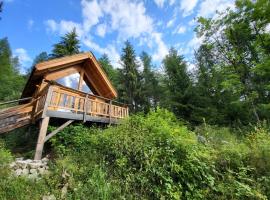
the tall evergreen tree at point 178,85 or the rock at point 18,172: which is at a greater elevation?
the tall evergreen tree at point 178,85

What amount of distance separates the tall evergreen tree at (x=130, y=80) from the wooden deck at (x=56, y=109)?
1329 centimetres

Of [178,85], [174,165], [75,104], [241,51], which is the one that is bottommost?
[174,165]

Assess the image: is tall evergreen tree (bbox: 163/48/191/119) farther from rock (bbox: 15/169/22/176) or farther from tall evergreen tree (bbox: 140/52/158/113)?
rock (bbox: 15/169/22/176)

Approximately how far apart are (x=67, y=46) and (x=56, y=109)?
1502 centimetres

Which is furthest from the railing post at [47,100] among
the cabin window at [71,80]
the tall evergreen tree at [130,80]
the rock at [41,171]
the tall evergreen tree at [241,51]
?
the tall evergreen tree at [130,80]

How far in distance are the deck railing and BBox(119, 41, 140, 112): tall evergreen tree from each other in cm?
1245

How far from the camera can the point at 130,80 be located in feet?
84.0

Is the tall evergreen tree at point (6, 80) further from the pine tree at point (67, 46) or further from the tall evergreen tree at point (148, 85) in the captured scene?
the tall evergreen tree at point (148, 85)

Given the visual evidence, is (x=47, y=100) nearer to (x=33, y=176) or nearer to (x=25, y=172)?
(x=25, y=172)

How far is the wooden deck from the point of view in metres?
8.98

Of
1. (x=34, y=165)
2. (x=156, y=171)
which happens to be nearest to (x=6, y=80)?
(x=34, y=165)

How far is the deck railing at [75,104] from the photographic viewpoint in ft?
30.6

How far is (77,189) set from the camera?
550 cm

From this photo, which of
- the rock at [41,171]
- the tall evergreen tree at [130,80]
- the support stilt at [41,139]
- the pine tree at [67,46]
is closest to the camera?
the rock at [41,171]
